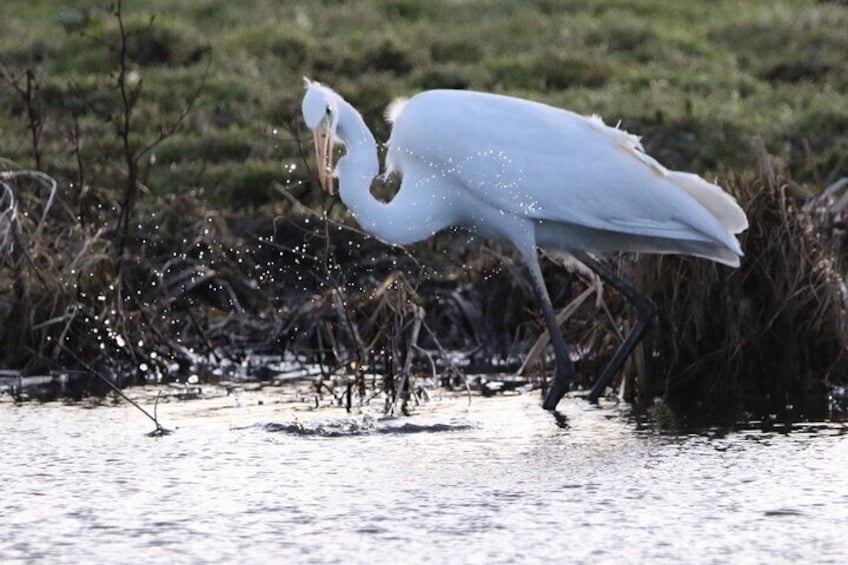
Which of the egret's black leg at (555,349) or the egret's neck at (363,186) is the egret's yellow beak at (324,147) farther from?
the egret's black leg at (555,349)

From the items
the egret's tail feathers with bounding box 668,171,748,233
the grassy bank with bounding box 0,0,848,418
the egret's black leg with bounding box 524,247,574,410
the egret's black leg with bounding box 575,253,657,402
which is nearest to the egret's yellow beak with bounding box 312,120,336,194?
the grassy bank with bounding box 0,0,848,418

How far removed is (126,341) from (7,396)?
0.77m

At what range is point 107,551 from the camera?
480cm

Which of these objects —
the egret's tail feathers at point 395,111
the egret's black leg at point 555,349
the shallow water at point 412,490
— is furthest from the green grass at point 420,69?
the shallow water at point 412,490

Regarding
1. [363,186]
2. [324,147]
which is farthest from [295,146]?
[324,147]

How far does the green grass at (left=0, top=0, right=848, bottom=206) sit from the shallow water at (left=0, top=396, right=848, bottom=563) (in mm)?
4000

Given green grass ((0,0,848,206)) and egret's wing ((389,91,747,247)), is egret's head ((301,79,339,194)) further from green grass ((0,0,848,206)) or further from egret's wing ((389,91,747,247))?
green grass ((0,0,848,206))

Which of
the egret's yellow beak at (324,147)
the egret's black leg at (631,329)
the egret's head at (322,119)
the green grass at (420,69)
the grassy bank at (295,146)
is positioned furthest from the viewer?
the green grass at (420,69)

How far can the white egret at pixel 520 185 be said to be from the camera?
23.9 feet

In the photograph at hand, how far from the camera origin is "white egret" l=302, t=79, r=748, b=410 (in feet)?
23.9

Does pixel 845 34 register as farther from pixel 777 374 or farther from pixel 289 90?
pixel 777 374

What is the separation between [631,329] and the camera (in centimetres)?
761

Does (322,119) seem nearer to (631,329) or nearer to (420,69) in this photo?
(631,329)

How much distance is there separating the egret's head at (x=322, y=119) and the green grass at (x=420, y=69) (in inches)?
127
